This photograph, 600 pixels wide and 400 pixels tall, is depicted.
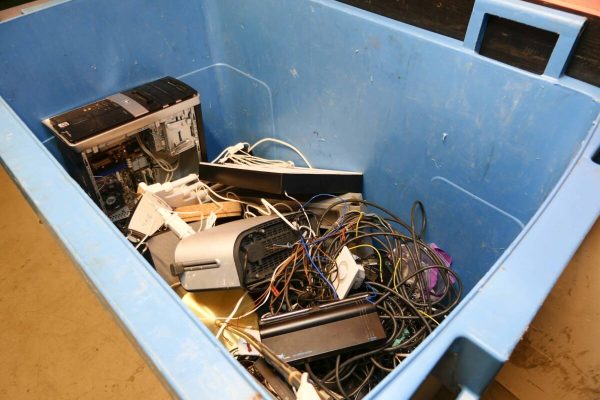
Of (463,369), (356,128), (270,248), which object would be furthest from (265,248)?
(463,369)

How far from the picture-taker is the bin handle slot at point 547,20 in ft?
2.11

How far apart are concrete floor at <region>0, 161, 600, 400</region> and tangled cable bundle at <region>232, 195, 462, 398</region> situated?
7.9 inches

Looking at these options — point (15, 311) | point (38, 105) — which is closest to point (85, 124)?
point (38, 105)

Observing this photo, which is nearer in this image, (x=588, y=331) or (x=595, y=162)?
(x=595, y=162)

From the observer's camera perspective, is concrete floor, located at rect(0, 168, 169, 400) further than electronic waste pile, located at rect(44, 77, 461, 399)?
Yes

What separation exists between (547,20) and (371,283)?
55 centimetres

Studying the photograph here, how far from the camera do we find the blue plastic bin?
0.47 meters

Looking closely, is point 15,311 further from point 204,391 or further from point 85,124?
point 204,391

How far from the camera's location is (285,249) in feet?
3.03

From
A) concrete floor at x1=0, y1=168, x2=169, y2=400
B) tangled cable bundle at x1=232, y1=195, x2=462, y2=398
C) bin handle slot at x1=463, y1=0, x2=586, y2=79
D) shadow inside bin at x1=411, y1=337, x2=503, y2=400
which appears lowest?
concrete floor at x1=0, y1=168, x2=169, y2=400

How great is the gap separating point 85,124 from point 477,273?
3.24ft

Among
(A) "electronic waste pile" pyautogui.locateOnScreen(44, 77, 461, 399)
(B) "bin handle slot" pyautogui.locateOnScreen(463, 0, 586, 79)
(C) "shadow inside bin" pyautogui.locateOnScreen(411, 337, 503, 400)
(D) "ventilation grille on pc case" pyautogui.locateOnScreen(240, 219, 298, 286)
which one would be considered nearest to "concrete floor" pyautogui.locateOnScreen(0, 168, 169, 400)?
(A) "electronic waste pile" pyautogui.locateOnScreen(44, 77, 461, 399)

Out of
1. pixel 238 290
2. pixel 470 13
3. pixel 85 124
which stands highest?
pixel 470 13

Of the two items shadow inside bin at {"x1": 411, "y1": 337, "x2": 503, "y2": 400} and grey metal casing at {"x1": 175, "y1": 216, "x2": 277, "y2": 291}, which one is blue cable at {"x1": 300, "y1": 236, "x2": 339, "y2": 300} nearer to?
grey metal casing at {"x1": 175, "y1": 216, "x2": 277, "y2": 291}
